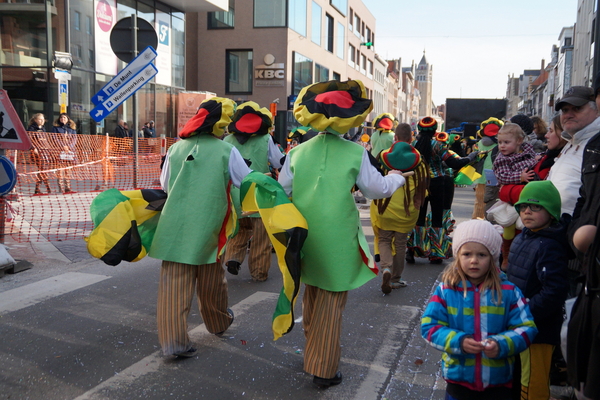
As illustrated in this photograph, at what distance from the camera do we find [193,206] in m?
4.19

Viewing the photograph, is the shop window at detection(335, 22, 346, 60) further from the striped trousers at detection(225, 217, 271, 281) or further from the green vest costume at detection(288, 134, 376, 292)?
the green vest costume at detection(288, 134, 376, 292)

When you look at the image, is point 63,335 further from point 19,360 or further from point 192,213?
point 192,213

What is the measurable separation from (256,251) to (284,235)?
10.0 ft

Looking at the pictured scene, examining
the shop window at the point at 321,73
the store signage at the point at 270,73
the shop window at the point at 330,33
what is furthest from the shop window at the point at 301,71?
the shop window at the point at 330,33

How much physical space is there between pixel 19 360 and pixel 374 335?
8.80 ft

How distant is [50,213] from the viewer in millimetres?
10555

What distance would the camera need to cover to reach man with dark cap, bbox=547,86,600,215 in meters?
3.52

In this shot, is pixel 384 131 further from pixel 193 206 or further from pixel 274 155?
pixel 193 206

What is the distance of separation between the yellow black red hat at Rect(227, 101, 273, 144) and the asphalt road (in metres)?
1.73

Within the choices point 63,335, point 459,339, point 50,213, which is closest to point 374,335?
point 459,339

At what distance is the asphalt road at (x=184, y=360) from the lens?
372cm

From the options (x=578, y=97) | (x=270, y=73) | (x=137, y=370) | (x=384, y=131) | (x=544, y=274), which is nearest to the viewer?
(x=544, y=274)

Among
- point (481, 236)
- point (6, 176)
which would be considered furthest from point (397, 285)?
point (6, 176)

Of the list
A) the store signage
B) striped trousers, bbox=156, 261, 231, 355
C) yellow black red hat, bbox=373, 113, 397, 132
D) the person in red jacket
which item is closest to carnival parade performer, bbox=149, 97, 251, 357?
striped trousers, bbox=156, 261, 231, 355
